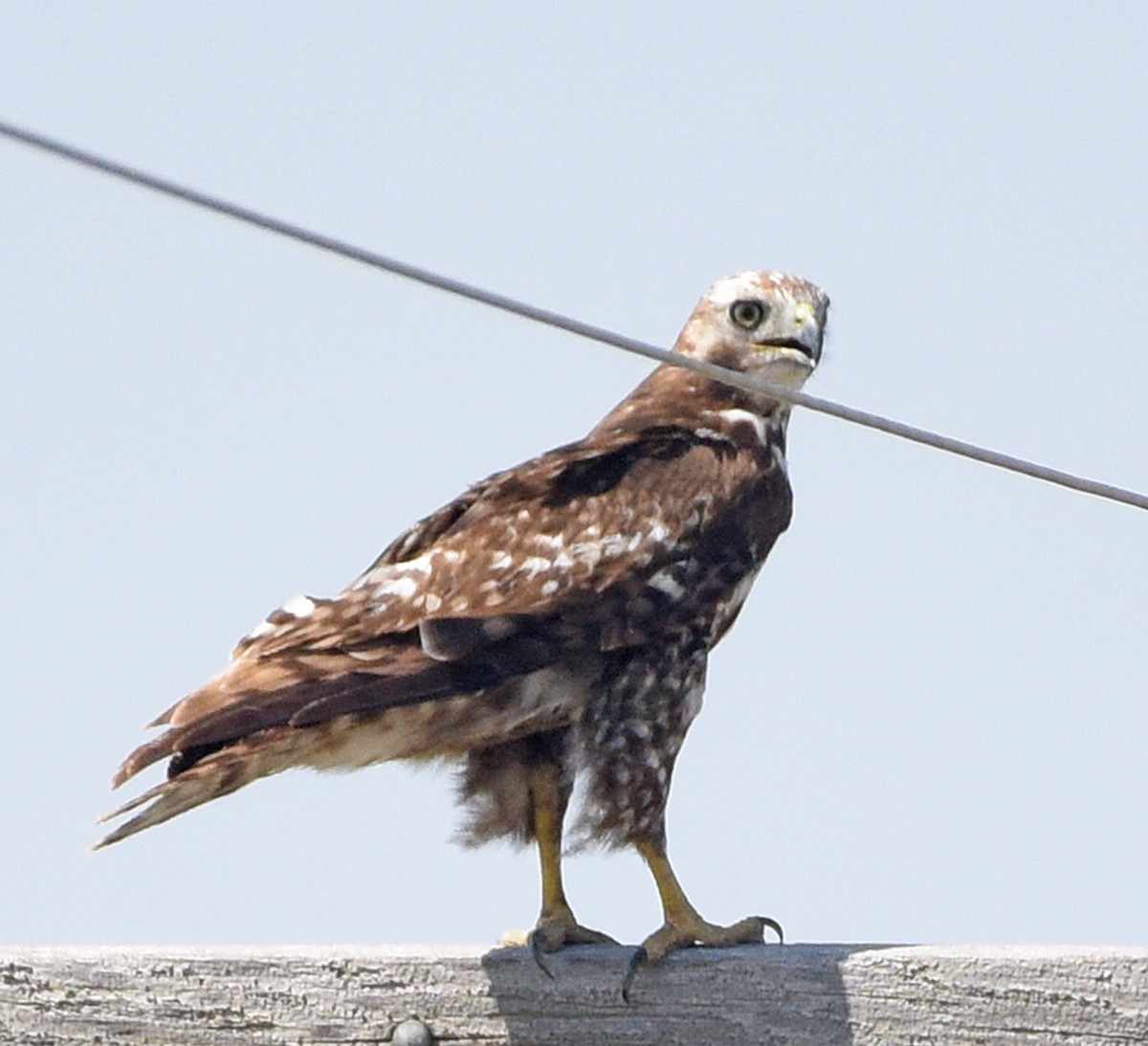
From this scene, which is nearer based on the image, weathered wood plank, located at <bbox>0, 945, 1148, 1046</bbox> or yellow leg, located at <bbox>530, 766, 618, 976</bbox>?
weathered wood plank, located at <bbox>0, 945, 1148, 1046</bbox>

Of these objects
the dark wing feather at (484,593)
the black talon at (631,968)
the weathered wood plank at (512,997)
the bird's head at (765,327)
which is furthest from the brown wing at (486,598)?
the black talon at (631,968)

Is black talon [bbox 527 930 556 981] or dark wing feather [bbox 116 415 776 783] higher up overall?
dark wing feather [bbox 116 415 776 783]

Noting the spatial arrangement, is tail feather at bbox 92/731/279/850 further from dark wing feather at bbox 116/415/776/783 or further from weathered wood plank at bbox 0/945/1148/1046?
weathered wood plank at bbox 0/945/1148/1046

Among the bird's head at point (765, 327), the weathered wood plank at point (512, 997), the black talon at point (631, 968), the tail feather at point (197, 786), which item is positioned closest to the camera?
the weathered wood plank at point (512, 997)

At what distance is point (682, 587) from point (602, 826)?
0.57 m

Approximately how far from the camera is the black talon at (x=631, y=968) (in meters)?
3.38

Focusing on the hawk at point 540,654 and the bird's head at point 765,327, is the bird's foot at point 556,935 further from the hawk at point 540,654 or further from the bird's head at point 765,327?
the bird's head at point 765,327

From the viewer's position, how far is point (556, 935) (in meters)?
4.02

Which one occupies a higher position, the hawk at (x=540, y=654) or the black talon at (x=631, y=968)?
the hawk at (x=540, y=654)

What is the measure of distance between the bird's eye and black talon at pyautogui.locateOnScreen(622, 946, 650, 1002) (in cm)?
281

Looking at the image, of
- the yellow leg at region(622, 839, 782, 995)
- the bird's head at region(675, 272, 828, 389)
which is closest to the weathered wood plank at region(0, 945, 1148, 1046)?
the yellow leg at region(622, 839, 782, 995)

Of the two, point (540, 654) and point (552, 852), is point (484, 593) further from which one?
point (552, 852)

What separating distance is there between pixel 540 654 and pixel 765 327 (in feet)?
5.31

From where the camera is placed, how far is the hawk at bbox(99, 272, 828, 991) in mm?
4227
